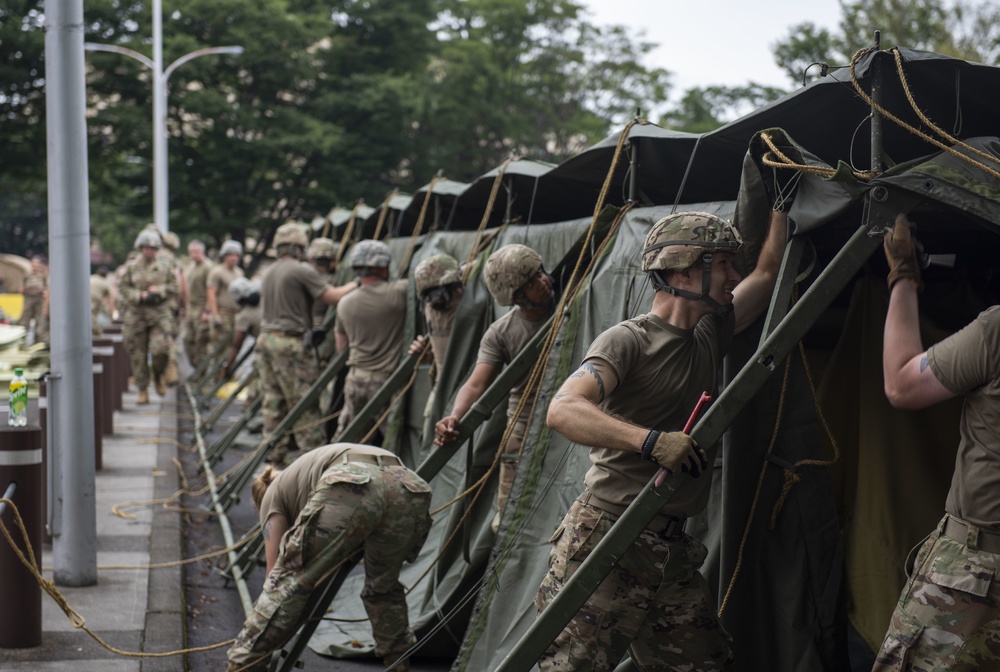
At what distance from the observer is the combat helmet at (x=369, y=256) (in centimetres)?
958

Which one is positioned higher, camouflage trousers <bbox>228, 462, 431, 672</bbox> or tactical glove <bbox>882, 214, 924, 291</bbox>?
tactical glove <bbox>882, 214, 924, 291</bbox>

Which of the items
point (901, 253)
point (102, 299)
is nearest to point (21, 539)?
point (901, 253)

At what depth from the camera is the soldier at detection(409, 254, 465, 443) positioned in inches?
317

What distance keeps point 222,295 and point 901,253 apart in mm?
15644

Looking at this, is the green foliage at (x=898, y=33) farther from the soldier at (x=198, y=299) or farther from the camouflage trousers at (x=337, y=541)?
the camouflage trousers at (x=337, y=541)

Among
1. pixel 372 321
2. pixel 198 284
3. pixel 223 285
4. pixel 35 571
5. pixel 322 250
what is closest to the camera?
pixel 35 571

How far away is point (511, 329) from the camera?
21.8ft

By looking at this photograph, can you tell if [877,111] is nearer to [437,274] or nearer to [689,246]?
[689,246]

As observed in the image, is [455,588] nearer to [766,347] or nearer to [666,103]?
[766,347]

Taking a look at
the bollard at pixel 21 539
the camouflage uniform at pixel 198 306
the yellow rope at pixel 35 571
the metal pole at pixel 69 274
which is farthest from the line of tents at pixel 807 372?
the camouflage uniform at pixel 198 306

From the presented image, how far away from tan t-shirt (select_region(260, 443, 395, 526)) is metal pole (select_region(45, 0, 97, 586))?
239 centimetres

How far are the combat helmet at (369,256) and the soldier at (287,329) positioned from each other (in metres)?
1.73

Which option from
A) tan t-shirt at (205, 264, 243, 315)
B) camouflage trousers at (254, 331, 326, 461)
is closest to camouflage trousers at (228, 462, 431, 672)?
camouflage trousers at (254, 331, 326, 461)

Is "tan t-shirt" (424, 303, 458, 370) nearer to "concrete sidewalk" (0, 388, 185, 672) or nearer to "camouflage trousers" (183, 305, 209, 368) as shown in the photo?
"concrete sidewalk" (0, 388, 185, 672)
